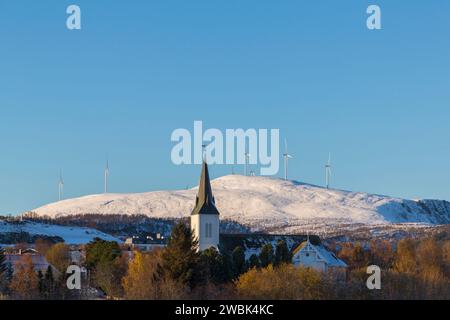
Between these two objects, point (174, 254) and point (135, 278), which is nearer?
point (174, 254)

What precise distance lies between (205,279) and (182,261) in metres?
4.28

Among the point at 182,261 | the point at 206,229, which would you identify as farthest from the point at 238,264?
the point at 206,229

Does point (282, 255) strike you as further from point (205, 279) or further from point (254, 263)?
point (205, 279)

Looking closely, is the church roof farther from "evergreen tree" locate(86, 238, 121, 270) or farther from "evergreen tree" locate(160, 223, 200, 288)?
"evergreen tree" locate(160, 223, 200, 288)

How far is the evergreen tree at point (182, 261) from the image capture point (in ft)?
251

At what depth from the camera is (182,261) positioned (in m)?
76.6

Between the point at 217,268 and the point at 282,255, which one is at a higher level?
the point at 217,268

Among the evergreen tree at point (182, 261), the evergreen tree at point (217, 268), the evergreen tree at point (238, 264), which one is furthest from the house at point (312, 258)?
the evergreen tree at point (182, 261)

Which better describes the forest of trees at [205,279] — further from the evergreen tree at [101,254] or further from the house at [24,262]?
the house at [24,262]

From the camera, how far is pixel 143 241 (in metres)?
190
